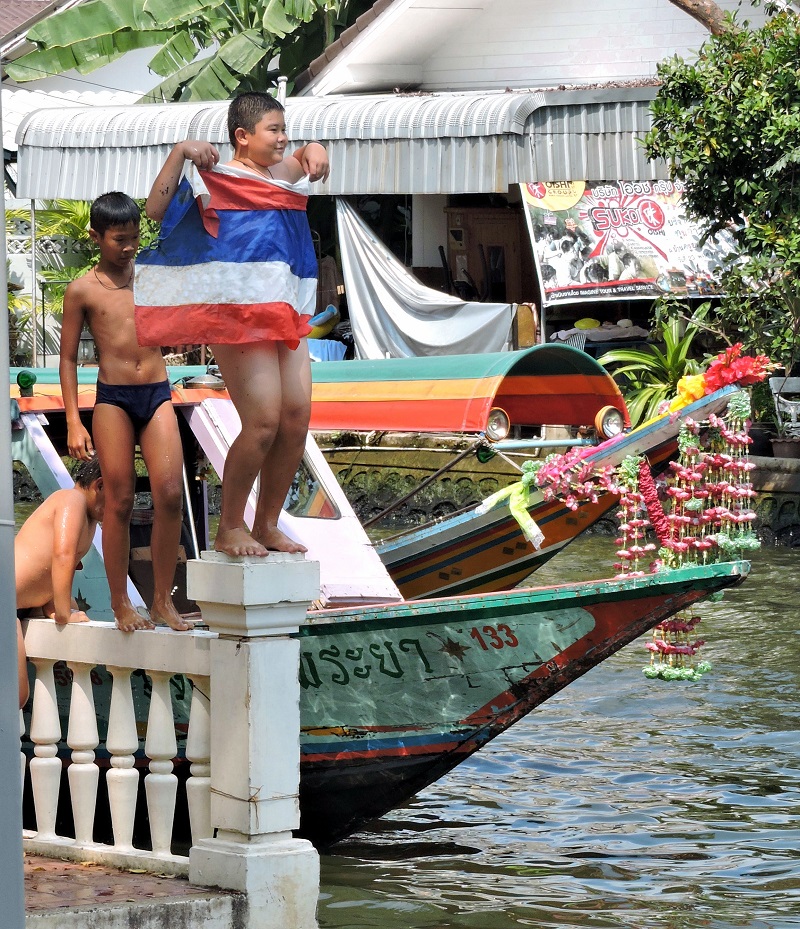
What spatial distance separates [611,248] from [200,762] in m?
12.9

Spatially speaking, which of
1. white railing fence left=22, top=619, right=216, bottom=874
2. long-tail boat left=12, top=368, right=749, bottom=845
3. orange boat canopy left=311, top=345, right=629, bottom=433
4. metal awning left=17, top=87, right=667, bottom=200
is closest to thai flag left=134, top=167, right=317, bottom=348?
white railing fence left=22, top=619, right=216, bottom=874

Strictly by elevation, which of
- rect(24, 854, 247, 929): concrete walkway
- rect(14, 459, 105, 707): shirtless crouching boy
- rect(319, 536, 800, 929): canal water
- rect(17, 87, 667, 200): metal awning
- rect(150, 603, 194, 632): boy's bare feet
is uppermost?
rect(17, 87, 667, 200): metal awning

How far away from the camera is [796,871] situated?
666cm

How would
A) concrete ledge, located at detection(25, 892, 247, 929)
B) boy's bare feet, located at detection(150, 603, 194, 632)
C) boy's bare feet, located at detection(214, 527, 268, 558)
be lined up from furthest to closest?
1. boy's bare feet, located at detection(150, 603, 194, 632)
2. boy's bare feet, located at detection(214, 527, 268, 558)
3. concrete ledge, located at detection(25, 892, 247, 929)

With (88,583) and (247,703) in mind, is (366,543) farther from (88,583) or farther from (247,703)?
(247,703)

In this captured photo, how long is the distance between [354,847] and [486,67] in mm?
14438

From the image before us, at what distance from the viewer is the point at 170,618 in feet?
17.7

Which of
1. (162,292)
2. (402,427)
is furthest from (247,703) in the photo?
(402,427)

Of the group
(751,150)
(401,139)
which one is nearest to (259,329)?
(751,150)

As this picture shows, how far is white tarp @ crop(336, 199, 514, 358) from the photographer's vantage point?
1681 centimetres

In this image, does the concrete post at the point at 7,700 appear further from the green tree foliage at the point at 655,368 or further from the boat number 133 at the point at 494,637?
the green tree foliage at the point at 655,368

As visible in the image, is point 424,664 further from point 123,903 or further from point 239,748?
point 123,903

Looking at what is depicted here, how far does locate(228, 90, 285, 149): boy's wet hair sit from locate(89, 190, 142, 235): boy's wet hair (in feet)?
2.89

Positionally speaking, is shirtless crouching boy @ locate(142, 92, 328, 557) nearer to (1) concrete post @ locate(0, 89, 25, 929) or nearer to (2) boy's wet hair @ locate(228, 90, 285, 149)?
(2) boy's wet hair @ locate(228, 90, 285, 149)
